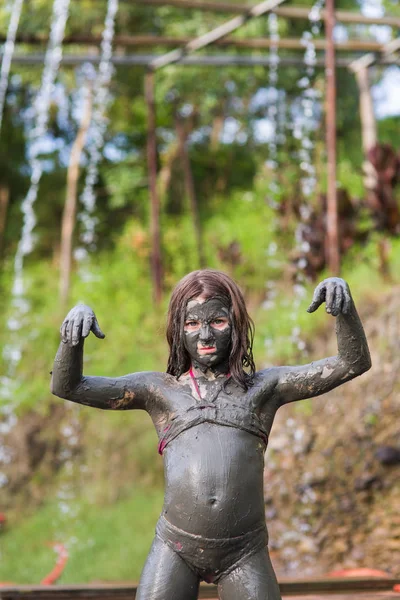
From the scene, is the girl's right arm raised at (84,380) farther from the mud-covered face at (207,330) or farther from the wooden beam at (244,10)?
the wooden beam at (244,10)

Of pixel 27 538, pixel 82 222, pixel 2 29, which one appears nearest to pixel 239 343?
pixel 27 538

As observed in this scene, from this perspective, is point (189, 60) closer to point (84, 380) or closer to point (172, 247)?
point (172, 247)

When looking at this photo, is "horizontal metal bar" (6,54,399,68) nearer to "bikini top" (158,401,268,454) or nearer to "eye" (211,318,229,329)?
"eye" (211,318,229,329)

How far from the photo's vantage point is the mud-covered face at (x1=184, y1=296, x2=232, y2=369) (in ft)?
8.13

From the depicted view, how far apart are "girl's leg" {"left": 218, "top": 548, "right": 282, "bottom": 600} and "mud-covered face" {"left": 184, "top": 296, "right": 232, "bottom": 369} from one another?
601 millimetres

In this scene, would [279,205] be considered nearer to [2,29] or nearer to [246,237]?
[246,237]

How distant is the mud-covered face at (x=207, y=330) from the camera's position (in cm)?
248

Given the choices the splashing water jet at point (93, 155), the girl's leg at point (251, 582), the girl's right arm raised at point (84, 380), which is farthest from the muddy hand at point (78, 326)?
the splashing water jet at point (93, 155)

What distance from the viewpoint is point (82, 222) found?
1338 cm

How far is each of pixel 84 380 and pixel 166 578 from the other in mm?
629

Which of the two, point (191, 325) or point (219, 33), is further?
point (219, 33)

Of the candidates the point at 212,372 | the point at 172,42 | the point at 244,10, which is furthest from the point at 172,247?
the point at 212,372

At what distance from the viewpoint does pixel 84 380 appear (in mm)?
2475

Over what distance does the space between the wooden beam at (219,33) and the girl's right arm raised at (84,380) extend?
17.7ft
